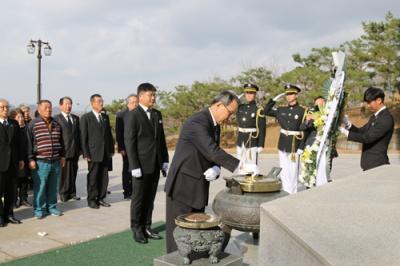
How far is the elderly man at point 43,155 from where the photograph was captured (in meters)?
6.16

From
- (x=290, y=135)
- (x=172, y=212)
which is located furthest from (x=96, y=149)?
(x=172, y=212)

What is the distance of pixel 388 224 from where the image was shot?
235 centimetres

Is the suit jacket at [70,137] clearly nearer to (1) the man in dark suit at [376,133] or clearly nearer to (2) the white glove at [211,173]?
(2) the white glove at [211,173]

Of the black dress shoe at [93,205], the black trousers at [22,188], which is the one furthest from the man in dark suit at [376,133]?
the black trousers at [22,188]

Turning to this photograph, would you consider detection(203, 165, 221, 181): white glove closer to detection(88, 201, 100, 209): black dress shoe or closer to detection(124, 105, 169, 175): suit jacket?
detection(124, 105, 169, 175): suit jacket

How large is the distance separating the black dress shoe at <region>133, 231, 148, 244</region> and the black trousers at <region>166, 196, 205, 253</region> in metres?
1.29

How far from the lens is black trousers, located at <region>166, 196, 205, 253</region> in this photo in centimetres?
373

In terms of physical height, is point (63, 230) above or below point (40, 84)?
below

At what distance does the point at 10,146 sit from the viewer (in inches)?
229

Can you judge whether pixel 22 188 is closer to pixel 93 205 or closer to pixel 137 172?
pixel 93 205

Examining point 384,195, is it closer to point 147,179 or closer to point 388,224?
point 388,224

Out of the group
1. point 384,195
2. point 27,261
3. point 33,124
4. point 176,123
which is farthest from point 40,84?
point 384,195

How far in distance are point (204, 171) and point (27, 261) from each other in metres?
2.24

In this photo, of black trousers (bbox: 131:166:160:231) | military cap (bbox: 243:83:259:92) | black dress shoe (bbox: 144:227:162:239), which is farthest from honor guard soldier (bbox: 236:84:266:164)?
black dress shoe (bbox: 144:227:162:239)
